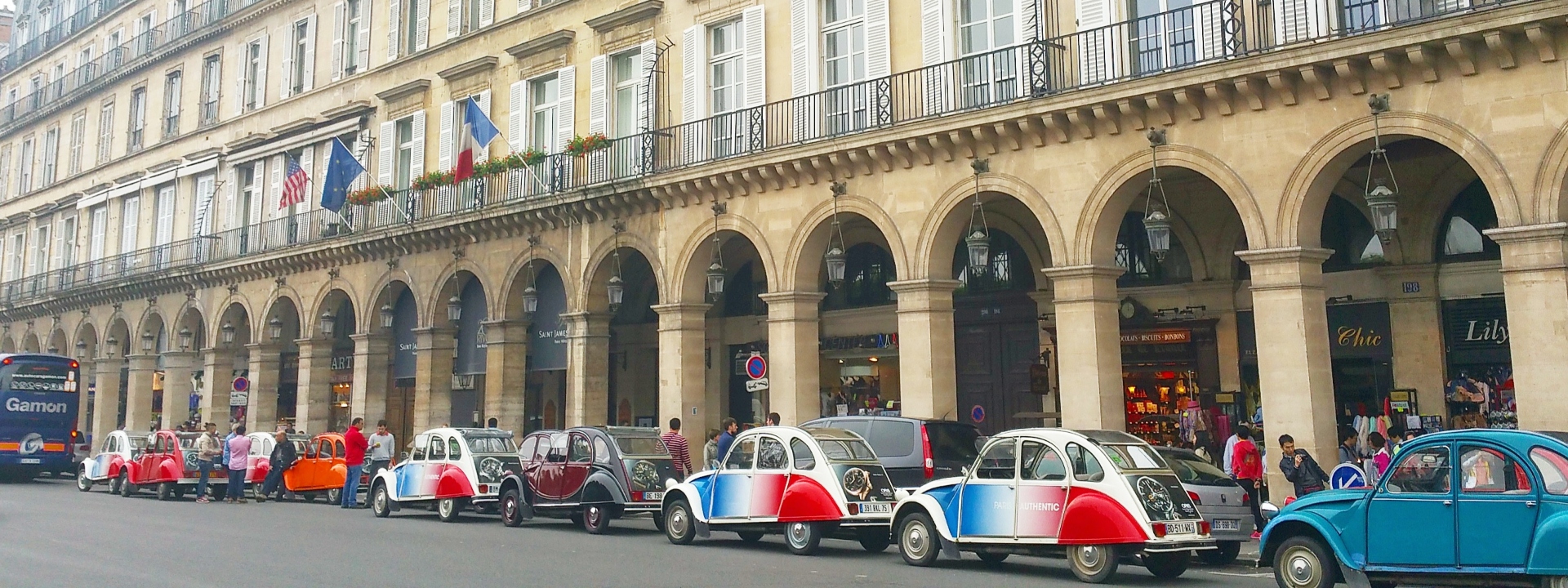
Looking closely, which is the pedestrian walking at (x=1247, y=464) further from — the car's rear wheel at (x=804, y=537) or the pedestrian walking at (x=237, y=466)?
the pedestrian walking at (x=237, y=466)

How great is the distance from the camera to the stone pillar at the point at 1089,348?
1706 centimetres

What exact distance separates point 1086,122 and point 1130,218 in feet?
14.5

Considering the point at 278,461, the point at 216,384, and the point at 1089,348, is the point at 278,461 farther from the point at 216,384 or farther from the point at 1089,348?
the point at 1089,348

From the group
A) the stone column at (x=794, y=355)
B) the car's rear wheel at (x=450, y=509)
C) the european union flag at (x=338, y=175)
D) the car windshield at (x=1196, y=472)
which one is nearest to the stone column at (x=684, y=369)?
the stone column at (x=794, y=355)

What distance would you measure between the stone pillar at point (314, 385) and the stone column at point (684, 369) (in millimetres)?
12749

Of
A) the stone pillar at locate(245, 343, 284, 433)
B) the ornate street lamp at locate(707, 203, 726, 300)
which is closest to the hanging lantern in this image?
the stone pillar at locate(245, 343, 284, 433)

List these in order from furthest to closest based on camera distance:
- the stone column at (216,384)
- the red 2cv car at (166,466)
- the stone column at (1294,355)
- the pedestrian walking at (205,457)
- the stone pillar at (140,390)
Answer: the stone pillar at (140,390) < the stone column at (216,384) < the red 2cv car at (166,466) < the pedestrian walking at (205,457) < the stone column at (1294,355)

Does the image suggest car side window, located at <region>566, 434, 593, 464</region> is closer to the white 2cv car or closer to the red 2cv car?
the white 2cv car

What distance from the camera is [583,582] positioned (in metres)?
11.0

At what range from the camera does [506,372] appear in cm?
2655

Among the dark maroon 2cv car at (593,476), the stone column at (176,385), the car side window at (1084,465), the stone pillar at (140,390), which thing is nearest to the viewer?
the car side window at (1084,465)

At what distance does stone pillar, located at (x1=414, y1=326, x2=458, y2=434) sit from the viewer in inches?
1109

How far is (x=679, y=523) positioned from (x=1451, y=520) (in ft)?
29.0

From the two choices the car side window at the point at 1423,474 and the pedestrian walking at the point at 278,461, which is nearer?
the car side window at the point at 1423,474
